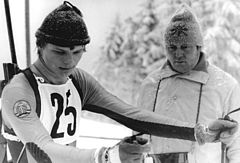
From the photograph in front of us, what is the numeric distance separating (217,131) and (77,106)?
166 mm

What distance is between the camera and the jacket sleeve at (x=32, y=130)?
15.0 inches

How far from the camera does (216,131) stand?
1.53 ft

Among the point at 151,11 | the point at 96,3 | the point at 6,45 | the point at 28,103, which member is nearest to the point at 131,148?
the point at 28,103

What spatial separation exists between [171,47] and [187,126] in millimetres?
189

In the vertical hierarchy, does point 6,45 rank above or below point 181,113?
above

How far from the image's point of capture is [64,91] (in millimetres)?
489

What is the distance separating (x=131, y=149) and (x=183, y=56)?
1.06ft

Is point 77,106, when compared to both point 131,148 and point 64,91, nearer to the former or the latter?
point 64,91

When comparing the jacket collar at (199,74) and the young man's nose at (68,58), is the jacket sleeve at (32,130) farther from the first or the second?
the jacket collar at (199,74)

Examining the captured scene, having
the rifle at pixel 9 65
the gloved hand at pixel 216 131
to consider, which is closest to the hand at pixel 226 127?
the gloved hand at pixel 216 131

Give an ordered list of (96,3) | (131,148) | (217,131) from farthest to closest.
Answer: (96,3), (217,131), (131,148)

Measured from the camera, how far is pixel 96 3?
29.0 inches

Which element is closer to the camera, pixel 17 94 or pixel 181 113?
pixel 17 94

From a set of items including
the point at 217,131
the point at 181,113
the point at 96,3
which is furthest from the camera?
the point at 96,3
